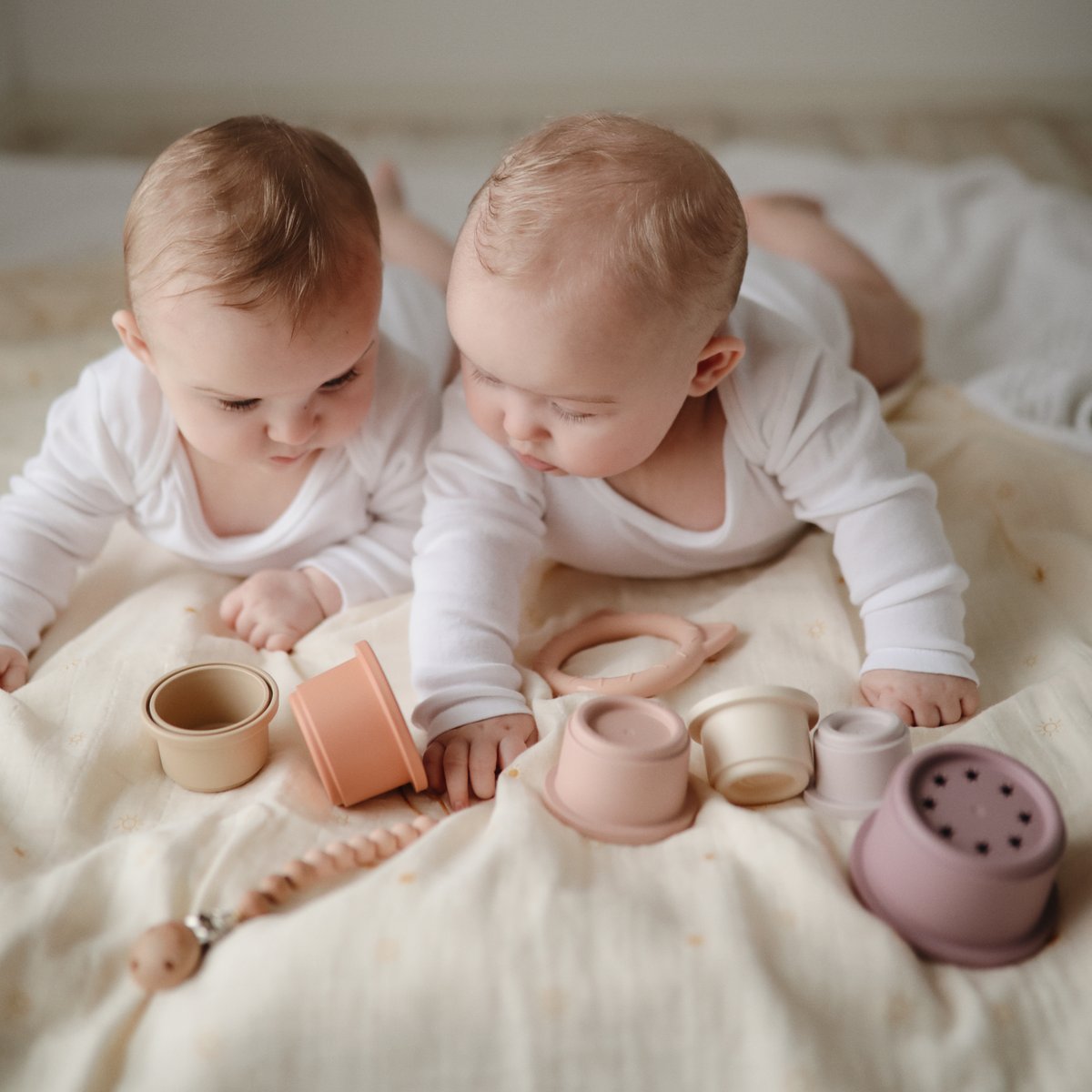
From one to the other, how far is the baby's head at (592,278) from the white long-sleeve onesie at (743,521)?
0.45 feet

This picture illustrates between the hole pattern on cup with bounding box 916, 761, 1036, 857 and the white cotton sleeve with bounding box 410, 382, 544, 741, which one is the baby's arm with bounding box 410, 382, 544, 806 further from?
the hole pattern on cup with bounding box 916, 761, 1036, 857

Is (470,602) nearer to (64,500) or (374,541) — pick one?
(374,541)

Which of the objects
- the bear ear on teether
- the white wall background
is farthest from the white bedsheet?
the white wall background

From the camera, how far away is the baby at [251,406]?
1048mm

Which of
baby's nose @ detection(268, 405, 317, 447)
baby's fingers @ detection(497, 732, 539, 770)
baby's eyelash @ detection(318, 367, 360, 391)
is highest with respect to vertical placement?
baby's eyelash @ detection(318, 367, 360, 391)

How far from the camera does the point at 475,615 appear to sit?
3.76ft

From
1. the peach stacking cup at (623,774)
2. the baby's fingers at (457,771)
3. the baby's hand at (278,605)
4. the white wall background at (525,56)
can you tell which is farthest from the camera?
the white wall background at (525,56)

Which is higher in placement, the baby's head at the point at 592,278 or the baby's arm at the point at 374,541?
the baby's head at the point at 592,278

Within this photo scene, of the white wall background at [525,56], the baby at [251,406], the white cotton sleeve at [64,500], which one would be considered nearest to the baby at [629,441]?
the baby at [251,406]

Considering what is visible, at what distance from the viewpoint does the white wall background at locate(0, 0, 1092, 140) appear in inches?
99.9

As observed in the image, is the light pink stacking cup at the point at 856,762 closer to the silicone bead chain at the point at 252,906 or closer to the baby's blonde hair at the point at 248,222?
the silicone bead chain at the point at 252,906

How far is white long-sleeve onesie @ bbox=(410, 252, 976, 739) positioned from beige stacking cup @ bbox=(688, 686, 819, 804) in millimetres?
196

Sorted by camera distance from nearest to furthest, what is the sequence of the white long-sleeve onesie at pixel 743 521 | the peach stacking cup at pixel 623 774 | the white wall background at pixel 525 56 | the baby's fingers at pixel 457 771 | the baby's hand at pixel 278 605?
the peach stacking cup at pixel 623 774
the baby's fingers at pixel 457 771
the white long-sleeve onesie at pixel 743 521
the baby's hand at pixel 278 605
the white wall background at pixel 525 56

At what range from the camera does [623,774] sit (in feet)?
2.93
